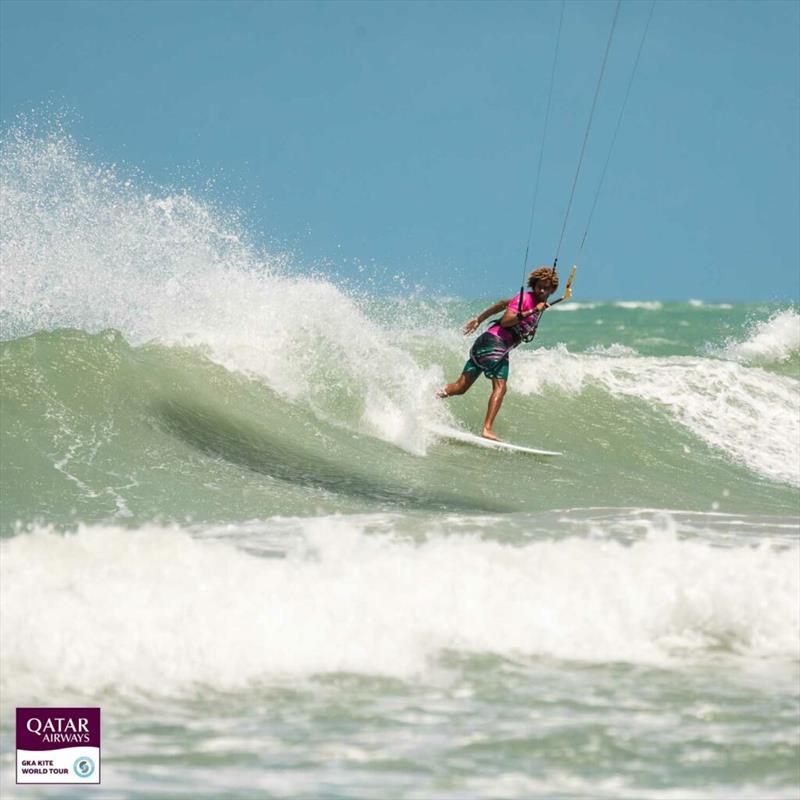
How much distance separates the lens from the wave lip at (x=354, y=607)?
209 inches

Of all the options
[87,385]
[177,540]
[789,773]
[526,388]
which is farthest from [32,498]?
[526,388]

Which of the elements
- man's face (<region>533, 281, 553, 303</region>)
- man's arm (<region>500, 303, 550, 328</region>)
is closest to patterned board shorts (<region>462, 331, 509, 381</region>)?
man's arm (<region>500, 303, 550, 328</region>)

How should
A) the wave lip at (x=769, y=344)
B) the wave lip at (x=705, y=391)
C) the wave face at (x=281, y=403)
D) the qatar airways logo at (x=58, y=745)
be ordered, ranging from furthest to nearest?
1. the wave lip at (x=769, y=344)
2. the wave lip at (x=705, y=391)
3. the wave face at (x=281, y=403)
4. the qatar airways logo at (x=58, y=745)

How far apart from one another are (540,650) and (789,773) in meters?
1.51

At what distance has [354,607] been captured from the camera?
5.78m

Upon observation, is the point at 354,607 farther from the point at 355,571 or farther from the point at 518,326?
the point at 518,326

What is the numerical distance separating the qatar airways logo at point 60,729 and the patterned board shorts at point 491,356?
6.77 metres

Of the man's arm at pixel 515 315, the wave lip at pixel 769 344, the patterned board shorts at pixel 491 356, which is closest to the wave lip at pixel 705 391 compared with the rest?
the wave lip at pixel 769 344

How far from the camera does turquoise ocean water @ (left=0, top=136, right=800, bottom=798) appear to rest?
445cm

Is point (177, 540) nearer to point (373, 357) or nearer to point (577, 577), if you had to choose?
point (577, 577)

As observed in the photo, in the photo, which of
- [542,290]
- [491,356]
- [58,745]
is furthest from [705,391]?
[58,745]

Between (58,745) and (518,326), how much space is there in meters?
6.98

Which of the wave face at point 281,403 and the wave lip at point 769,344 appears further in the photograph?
the wave lip at point 769,344

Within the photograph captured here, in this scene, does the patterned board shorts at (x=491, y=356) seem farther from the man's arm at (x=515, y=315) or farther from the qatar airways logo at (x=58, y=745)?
the qatar airways logo at (x=58, y=745)
